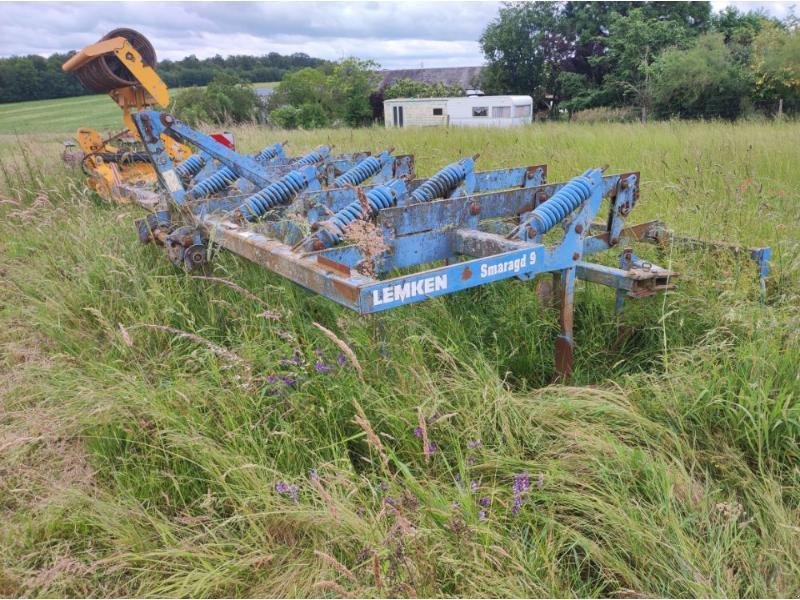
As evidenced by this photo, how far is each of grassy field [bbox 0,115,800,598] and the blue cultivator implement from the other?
25 cm

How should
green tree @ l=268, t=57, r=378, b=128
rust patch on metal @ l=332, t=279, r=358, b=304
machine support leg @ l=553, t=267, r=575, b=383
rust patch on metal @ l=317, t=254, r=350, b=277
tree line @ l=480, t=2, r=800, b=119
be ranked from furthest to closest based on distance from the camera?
green tree @ l=268, t=57, r=378, b=128 < tree line @ l=480, t=2, r=800, b=119 < machine support leg @ l=553, t=267, r=575, b=383 < rust patch on metal @ l=317, t=254, r=350, b=277 < rust patch on metal @ l=332, t=279, r=358, b=304

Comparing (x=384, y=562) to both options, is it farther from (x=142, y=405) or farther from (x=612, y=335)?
(x=612, y=335)

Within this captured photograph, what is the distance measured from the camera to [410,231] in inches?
118

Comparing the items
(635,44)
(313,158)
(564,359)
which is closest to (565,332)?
(564,359)

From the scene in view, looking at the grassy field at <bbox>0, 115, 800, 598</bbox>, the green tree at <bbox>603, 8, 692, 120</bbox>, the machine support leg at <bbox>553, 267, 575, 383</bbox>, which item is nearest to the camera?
the grassy field at <bbox>0, 115, 800, 598</bbox>

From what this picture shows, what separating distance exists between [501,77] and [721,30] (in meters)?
13.3

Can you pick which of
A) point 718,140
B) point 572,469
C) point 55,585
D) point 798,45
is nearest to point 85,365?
point 55,585

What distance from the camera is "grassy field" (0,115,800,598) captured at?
1.80 m

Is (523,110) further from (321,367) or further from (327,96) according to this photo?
(321,367)

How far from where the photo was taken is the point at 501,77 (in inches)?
1564

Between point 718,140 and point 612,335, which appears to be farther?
point 718,140

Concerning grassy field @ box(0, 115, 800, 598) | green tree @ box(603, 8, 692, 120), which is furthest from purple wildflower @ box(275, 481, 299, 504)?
green tree @ box(603, 8, 692, 120)

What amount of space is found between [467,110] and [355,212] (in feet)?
95.5

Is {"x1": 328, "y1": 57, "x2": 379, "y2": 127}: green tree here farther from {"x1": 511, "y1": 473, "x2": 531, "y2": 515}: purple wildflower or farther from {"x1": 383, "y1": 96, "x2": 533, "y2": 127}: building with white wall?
{"x1": 511, "y1": 473, "x2": 531, "y2": 515}: purple wildflower
